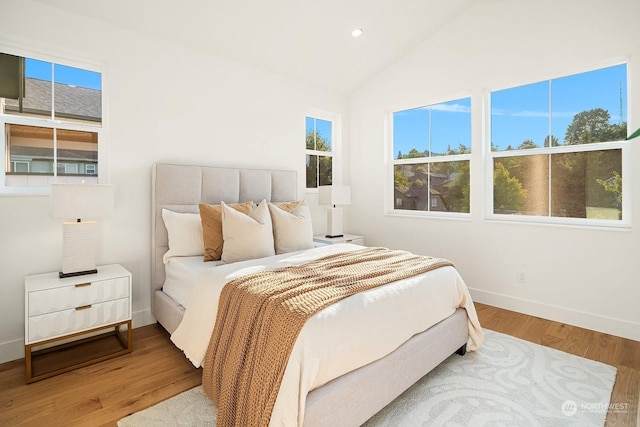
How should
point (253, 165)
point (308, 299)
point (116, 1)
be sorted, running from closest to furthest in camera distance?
point (308, 299), point (116, 1), point (253, 165)

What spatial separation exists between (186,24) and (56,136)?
1.44 m

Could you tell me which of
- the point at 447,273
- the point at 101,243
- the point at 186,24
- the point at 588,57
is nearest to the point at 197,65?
the point at 186,24

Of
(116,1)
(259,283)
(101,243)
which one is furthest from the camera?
(101,243)

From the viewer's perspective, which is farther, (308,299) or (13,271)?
(13,271)

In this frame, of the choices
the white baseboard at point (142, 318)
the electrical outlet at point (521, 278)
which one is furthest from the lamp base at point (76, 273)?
the electrical outlet at point (521, 278)

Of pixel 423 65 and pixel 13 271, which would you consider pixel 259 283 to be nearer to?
pixel 13 271

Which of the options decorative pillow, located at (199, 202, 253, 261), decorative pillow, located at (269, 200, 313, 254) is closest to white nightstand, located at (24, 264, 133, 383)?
decorative pillow, located at (199, 202, 253, 261)

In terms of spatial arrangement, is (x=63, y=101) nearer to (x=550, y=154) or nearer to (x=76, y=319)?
(x=76, y=319)

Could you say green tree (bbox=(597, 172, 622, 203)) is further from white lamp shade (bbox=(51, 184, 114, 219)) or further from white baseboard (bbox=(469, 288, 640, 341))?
white lamp shade (bbox=(51, 184, 114, 219))

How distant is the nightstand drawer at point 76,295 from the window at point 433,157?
10.9ft

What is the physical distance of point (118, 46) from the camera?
9.35ft

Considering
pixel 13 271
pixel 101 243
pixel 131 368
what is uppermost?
pixel 101 243

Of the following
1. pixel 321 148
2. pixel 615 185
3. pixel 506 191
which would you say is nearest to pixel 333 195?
pixel 321 148

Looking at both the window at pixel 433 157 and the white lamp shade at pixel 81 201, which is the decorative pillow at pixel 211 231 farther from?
the window at pixel 433 157
